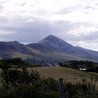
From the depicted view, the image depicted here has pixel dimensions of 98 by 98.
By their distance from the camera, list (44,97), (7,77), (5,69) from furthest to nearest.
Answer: (5,69), (7,77), (44,97)

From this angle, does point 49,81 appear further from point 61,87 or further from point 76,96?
point 61,87

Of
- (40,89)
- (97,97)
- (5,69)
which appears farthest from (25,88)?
(5,69)

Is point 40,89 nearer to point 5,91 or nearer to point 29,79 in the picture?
point 5,91

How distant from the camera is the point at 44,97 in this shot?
637 inches

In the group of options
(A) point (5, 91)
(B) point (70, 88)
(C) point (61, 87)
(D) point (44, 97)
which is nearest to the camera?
(C) point (61, 87)

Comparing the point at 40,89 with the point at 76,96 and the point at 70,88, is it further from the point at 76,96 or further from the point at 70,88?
the point at 70,88

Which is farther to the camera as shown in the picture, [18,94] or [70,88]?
[70,88]

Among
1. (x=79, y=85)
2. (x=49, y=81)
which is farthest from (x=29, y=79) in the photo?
(x=79, y=85)

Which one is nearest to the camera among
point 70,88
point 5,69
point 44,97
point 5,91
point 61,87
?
point 61,87

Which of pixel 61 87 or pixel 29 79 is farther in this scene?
pixel 29 79

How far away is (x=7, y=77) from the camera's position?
21.7 m

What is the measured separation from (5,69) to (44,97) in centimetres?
914

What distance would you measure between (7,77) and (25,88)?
484 cm

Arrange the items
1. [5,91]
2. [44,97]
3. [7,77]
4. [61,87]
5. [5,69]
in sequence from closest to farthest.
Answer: [61,87], [44,97], [5,91], [7,77], [5,69]
